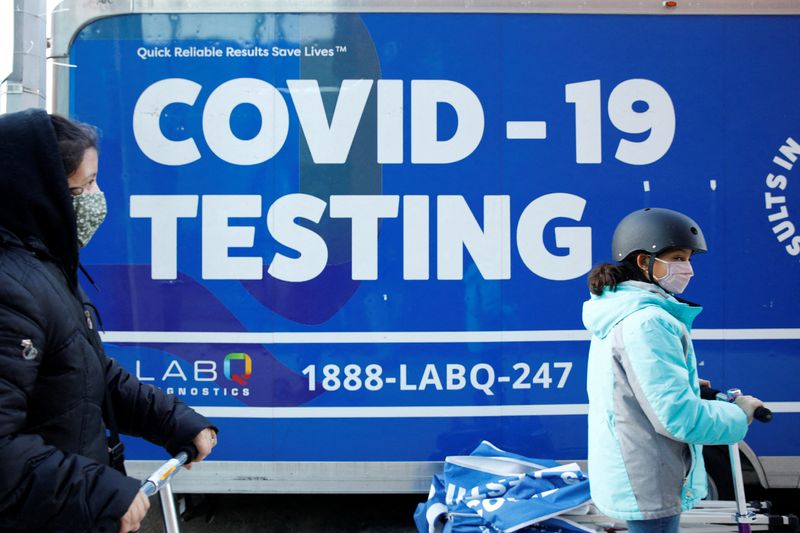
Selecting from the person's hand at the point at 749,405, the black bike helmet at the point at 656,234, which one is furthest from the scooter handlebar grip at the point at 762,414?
the black bike helmet at the point at 656,234

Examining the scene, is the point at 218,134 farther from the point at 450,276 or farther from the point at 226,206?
the point at 450,276

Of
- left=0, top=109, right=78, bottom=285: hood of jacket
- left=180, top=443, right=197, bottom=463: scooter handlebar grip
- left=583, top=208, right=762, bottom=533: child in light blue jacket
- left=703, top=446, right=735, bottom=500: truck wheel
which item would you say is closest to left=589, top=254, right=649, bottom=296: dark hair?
left=583, top=208, right=762, bottom=533: child in light blue jacket

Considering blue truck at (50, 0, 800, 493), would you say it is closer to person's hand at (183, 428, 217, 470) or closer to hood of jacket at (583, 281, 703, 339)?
hood of jacket at (583, 281, 703, 339)

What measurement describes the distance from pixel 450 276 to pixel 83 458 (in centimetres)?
218

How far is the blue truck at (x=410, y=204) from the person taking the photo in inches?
125

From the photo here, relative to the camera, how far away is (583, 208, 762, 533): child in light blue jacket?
1.72m

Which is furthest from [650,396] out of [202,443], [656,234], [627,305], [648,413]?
[202,443]

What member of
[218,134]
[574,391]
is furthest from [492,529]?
[218,134]

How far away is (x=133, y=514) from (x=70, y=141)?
33.4 inches

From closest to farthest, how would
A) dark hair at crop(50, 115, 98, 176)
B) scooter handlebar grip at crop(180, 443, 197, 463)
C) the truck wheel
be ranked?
dark hair at crop(50, 115, 98, 176)
scooter handlebar grip at crop(180, 443, 197, 463)
the truck wheel

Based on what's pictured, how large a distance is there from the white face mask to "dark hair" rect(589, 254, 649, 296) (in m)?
0.06

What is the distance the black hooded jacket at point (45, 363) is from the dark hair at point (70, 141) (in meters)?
0.07

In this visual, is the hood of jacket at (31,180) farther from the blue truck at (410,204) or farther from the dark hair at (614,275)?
the blue truck at (410,204)

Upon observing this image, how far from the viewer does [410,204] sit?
319cm
